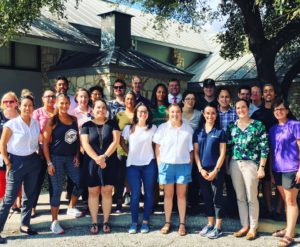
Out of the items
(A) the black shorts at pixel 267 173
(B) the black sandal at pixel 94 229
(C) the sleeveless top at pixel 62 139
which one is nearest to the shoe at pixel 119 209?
(B) the black sandal at pixel 94 229

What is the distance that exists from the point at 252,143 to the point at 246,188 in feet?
1.94

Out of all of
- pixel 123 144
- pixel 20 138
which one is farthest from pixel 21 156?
pixel 123 144

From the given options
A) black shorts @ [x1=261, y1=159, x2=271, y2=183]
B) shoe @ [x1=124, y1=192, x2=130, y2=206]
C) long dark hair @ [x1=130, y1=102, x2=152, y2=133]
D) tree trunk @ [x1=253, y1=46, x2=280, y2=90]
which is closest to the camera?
long dark hair @ [x1=130, y1=102, x2=152, y2=133]

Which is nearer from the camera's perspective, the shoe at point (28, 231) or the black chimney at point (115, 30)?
the shoe at point (28, 231)

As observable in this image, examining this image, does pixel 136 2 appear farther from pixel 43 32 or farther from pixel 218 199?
pixel 218 199

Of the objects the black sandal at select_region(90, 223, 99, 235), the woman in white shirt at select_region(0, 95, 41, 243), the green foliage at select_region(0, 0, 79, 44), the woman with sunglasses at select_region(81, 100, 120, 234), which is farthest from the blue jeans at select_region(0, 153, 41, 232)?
the green foliage at select_region(0, 0, 79, 44)

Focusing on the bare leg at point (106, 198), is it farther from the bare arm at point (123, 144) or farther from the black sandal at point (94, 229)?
the bare arm at point (123, 144)

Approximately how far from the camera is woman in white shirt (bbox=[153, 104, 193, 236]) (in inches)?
203

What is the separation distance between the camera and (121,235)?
5223mm

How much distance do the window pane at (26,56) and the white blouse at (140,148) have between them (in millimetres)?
7676

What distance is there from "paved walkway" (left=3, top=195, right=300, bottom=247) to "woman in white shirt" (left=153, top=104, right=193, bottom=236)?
0.24 meters

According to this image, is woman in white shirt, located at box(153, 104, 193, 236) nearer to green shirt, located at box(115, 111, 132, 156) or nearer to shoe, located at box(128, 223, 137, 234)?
shoe, located at box(128, 223, 137, 234)

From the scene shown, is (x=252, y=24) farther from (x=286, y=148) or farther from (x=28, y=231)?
(x=28, y=231)

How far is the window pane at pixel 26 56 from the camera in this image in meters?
11.7
